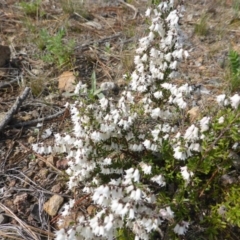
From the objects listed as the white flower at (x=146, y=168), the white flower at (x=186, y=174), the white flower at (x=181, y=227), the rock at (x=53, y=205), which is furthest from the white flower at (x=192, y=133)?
the rock at (x=53, y=205)

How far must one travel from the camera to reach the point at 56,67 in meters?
5.02

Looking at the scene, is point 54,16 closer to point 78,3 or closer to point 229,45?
point 78,3

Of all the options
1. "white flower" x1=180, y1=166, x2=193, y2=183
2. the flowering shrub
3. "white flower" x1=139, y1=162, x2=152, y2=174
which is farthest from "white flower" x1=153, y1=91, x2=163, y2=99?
"white flower" x1=139, y1=162, x2=152, y2=174

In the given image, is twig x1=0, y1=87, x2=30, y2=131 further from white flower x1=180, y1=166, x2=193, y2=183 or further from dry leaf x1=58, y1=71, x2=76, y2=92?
white flower x1=180, y1=166, x2=193, y2=183

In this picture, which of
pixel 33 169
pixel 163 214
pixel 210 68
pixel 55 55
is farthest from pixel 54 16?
pixel 163 214

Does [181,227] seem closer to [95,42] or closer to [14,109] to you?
[14,109]

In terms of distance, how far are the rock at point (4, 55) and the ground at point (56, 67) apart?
0.04 ft

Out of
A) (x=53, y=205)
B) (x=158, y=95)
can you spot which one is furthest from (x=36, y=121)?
(x=158, y=95)

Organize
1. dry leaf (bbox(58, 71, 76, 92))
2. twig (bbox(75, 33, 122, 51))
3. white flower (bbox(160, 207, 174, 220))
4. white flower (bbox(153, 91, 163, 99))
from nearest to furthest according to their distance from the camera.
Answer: white flower (bbox(160, 207, 174, 220)) → white flower (bbox(153, 91, 163, 99)) → dry leaf (bbox(58, 71, 76, 92)) → twig (bbox(75, 33, 122, 51))

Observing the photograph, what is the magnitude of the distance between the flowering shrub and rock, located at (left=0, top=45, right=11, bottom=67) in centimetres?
217

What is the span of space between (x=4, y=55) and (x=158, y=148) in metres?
2.80

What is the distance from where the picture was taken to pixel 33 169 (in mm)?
3783

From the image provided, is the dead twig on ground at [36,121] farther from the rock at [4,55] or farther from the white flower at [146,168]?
the white flower at [146,168]

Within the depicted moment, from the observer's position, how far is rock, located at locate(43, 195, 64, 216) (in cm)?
336
